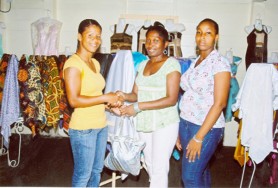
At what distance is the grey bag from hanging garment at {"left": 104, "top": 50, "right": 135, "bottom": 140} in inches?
11.6

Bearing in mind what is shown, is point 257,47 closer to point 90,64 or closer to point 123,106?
point 123,106

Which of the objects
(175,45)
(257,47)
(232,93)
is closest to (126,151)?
(232,93)

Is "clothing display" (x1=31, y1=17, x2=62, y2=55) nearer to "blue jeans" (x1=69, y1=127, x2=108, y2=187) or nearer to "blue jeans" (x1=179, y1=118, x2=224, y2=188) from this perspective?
"blue jeans" (x1=69, y1=127, x2=108, y2=187)

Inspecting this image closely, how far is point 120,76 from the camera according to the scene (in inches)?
91.7

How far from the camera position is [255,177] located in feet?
10.5

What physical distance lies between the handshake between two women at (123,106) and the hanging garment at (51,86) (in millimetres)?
1085

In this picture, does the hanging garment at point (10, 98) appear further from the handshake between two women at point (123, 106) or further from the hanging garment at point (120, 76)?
the handshake between two women at point (123, 106)

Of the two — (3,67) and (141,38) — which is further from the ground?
(141,38)

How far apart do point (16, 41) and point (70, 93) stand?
298 cm

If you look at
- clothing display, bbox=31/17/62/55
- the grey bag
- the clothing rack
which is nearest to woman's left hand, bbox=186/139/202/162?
the grey bag

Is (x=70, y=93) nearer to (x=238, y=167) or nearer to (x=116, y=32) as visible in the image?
(x=116, y=32)

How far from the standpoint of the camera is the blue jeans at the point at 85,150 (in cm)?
176

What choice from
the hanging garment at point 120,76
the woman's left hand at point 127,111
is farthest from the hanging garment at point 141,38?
the woman's left hand at point 127,111

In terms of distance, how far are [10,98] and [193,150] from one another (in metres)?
2.08
